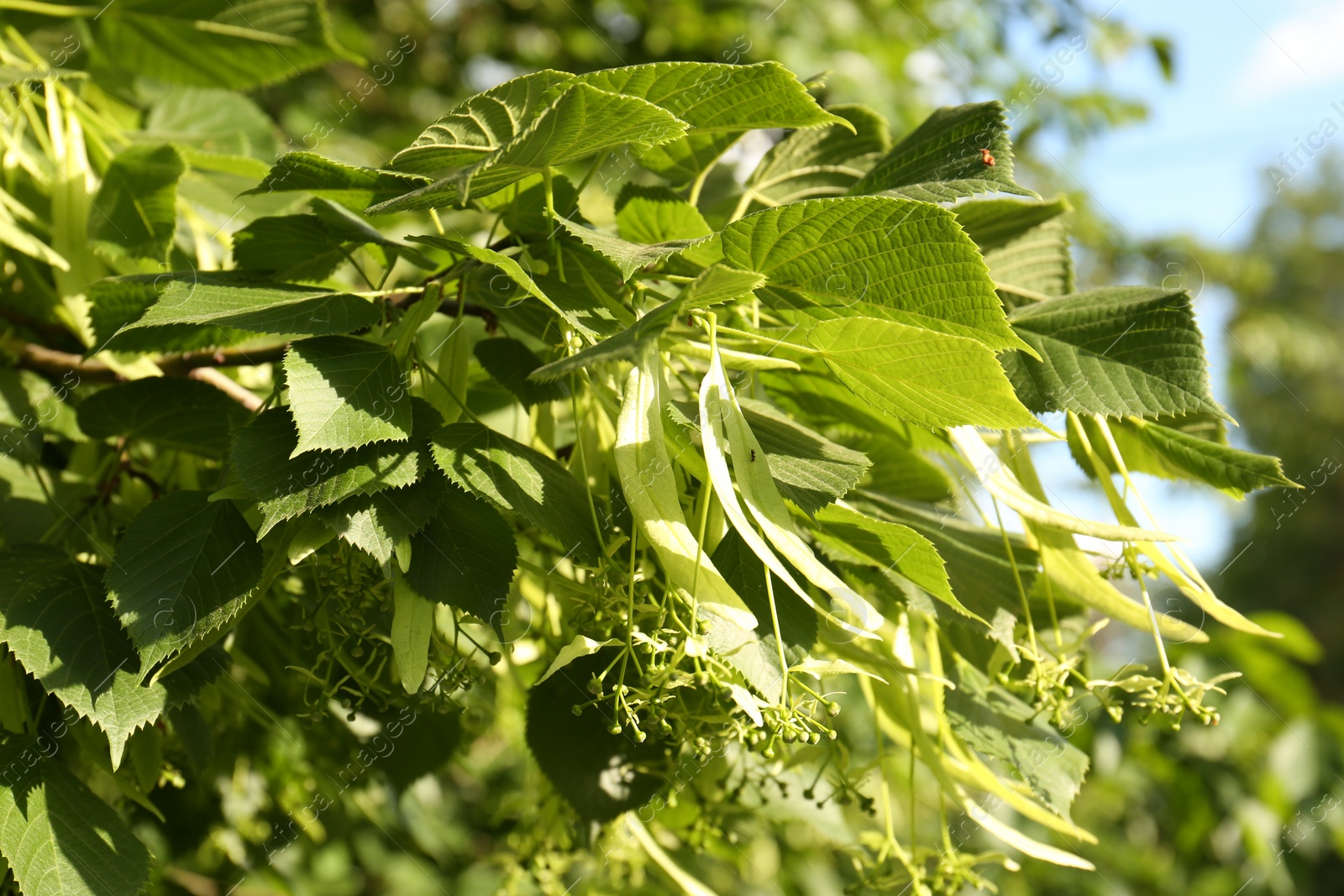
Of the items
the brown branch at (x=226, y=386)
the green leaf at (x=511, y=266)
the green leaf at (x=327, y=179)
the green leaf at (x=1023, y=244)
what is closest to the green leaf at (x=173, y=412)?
the brown branch at (x=226, y=386)

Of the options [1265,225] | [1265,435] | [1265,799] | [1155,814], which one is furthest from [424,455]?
[1265,225]

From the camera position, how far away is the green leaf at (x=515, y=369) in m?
Answer: 0.88

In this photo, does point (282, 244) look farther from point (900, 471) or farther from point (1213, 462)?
point (1213, 462)

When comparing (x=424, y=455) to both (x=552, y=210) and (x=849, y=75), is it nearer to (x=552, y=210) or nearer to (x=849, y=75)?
(x=552, y=210)

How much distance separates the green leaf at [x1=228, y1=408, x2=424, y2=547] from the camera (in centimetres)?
69

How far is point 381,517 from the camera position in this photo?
72 cm

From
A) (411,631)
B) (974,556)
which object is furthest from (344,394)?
(974,556)

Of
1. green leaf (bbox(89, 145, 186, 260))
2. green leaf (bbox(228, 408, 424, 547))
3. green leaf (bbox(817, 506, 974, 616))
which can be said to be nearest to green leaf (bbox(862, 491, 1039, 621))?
green leaf (bbox(817, 506, 974, 616))

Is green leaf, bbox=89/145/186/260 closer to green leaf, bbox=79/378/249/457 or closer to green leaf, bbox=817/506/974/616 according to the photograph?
green leaf, bbox=79/378/249/457

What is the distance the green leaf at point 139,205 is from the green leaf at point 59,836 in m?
0.56

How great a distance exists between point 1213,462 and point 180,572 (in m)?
0.91

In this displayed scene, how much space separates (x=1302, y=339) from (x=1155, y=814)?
11.5 ft

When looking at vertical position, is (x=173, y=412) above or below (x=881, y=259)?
below

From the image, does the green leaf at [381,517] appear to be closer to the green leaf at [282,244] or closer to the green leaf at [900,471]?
the green leaf at [282,244]
